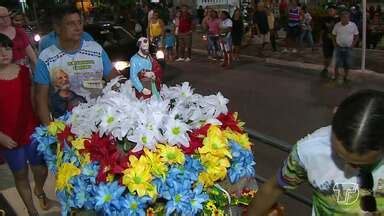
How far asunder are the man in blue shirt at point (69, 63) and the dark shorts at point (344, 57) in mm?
7950

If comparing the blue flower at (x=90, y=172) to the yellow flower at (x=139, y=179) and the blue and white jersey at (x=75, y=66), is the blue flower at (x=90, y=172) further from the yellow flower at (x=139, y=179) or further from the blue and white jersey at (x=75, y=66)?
the blue and white jersey at (x=75, y=66)

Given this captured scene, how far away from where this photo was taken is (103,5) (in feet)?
106

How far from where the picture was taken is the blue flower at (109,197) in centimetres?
247

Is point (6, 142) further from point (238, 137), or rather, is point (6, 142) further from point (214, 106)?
point (238, 137)

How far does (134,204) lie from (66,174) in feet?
1.73

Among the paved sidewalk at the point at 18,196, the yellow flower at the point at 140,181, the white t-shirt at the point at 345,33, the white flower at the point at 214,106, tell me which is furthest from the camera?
the white t-shirt at the point at 345,33

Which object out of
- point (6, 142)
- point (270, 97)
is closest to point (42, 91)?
point (6, 142)

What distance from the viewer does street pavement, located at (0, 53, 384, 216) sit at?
225 inches

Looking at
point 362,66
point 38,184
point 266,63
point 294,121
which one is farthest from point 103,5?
point 38,184

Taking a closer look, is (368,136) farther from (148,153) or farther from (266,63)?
(266,63)

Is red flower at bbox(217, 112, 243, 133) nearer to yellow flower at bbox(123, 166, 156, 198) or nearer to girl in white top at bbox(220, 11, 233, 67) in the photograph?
yellow flower at bbox(123, 166, 156, 198)

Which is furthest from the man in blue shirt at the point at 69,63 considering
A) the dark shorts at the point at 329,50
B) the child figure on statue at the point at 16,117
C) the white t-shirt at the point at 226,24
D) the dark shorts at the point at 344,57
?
the white t-shirt at the point at 226,24

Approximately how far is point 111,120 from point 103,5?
30734 mm

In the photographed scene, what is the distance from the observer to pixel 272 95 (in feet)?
33.4
